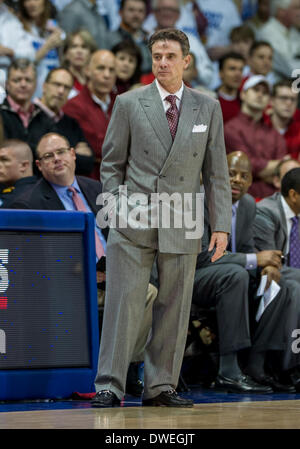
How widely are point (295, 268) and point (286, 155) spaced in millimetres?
2866

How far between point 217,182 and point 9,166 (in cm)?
229

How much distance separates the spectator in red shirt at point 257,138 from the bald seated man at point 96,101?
3.77 feet

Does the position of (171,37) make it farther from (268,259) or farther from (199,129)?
(268,259)

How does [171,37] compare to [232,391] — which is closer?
[171,37]

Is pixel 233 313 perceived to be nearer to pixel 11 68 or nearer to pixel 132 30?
pixel 11 68

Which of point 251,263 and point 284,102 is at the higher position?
point 284,102

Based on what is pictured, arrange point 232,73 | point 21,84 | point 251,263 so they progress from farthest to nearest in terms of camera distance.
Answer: point 232,73 → point 21,84 → point 251,263

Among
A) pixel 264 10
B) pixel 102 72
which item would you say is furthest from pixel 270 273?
pixel 264 10

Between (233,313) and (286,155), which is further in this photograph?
(286,155)

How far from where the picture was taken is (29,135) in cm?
724

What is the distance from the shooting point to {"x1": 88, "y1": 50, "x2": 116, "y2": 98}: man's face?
26.6 feet

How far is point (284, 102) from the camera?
30.5 feet

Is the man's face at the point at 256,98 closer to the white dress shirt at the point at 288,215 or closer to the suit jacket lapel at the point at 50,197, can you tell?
the white dress shirt at the point at 288,215
